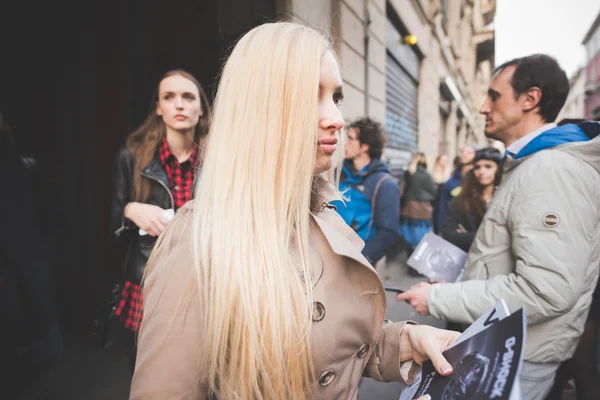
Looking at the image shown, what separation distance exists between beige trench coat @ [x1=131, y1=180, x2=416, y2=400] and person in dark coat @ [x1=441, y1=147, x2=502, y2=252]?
297 cm

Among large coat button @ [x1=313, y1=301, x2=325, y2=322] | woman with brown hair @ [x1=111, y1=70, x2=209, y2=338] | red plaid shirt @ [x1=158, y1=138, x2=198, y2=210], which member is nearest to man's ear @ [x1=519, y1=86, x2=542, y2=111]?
large coat button @ [x1=313, y1=301, x2=325, y2=322]

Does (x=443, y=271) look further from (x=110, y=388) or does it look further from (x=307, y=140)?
(x=110, y=388)

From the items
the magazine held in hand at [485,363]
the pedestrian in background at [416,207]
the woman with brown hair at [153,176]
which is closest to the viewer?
the magazine held in hand at [485,363]

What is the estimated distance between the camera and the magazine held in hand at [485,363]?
0.68 metres

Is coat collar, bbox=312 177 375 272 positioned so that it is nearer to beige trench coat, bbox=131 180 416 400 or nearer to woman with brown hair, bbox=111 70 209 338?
beige trench coat, bbox=131 180 416 400

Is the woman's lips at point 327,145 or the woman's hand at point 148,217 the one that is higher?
the woman's lips at point 327,145

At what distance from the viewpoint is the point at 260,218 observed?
962 mm

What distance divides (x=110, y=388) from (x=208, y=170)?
2.80m

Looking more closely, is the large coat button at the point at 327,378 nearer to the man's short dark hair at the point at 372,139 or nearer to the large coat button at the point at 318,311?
the large coat button at the point at 318,311

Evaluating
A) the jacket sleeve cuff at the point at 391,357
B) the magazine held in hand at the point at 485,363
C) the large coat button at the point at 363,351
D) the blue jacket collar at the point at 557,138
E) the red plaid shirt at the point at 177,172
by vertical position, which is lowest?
the jacket sleeve cuff at the point at 391,357

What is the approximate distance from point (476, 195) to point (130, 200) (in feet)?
11.6

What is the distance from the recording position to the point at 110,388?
114 inches

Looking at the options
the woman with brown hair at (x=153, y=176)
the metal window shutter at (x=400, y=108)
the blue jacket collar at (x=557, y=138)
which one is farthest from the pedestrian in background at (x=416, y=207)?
the woman with brown hair at (x=153, y=176)

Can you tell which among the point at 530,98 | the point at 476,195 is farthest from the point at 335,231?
the point at 476,195
